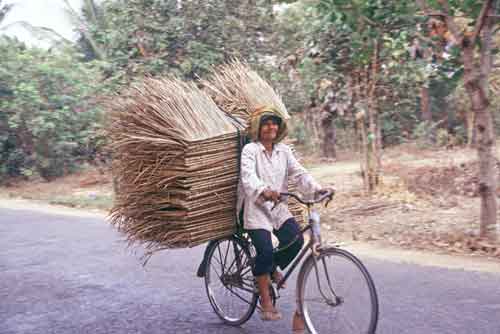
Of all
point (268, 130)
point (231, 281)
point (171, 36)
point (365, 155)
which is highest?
point (171, 36)

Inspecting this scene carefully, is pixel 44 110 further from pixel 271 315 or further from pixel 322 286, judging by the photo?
pixel 322 286

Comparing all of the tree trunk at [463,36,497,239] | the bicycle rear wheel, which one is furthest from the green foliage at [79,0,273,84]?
the bicycle rear wheel

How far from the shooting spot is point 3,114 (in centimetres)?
1695

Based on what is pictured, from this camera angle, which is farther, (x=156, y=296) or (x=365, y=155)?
(x=365, y=155)

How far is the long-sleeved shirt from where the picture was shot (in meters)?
3.75

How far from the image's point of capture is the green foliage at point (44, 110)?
16.0 metres

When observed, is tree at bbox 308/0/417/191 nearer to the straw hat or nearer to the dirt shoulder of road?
the dirt shoulder of road

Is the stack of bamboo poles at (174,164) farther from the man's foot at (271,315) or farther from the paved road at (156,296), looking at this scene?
the paved road at (156,296)

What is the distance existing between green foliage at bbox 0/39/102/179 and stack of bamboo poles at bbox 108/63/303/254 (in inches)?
470

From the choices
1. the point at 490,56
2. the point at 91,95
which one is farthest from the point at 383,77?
the point at 91,95

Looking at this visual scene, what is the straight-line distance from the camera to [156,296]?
5160 millimetres

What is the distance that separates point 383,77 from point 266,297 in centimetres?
666

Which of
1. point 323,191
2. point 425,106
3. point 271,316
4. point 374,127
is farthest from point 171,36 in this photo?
point 425,106

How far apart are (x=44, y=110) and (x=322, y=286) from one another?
47.2ft
